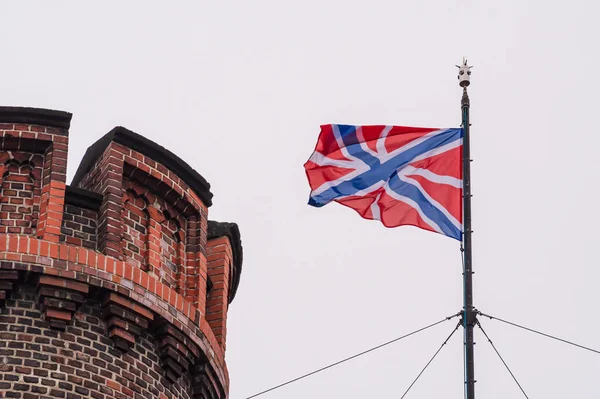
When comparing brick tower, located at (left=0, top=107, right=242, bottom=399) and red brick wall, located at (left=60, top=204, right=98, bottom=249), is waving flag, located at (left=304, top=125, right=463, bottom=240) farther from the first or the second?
red brick wall, located at (left=60, top=204, right=98, bottom=249)

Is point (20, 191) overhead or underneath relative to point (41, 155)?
underneath

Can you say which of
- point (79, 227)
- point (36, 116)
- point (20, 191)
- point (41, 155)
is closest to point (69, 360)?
point (79, 227)

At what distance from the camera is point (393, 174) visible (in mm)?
25078

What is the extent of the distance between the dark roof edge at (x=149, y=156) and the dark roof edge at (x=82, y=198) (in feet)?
2.79

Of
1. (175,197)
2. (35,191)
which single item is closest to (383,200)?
(175,197)

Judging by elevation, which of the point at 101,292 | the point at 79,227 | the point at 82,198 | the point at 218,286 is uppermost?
the point at 82,198

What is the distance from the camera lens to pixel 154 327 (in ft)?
78.0

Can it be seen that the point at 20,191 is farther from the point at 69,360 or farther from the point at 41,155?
the point at 69,360

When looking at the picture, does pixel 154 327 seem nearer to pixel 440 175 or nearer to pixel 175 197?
pixel 175 197

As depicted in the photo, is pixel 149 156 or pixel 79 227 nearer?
pixel 79 227

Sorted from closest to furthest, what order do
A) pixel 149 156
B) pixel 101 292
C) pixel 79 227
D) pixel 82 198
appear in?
pixel 101 292 < pixel 79 227 < pixel 82 198 < pixel 149 156

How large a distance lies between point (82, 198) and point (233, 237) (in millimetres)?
2997

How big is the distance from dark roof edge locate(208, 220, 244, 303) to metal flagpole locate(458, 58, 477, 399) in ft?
14.7

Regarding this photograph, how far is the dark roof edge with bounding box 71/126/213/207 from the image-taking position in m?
24.4
